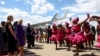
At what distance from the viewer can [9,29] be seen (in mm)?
12141

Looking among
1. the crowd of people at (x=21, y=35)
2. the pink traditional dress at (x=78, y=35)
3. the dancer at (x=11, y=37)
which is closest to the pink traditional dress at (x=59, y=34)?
the crowd of people at (x=21, y=35)

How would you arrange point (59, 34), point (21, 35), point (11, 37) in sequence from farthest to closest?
point (59, 34)
point (21, 35)
point (11, 37)

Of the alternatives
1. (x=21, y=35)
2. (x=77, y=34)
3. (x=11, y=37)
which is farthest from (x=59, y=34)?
(x=11, y=37)

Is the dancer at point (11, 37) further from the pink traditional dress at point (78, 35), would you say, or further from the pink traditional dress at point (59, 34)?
the pink traditional dress at point (59, 34)

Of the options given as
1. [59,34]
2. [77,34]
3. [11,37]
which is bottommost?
[11,37]

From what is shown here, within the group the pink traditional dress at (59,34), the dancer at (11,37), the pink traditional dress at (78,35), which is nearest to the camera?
the dancer at (11,37)

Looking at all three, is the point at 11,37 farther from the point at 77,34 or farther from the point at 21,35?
the point at 77,34

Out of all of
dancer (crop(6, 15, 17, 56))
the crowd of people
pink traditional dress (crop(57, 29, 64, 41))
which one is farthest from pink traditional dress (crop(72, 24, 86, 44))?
pink traditional dress (crop(57, 29, 64, 41))

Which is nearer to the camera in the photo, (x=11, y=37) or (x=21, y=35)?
(x=11, y=37)

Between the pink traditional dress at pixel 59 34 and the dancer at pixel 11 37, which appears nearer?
the dancer at pixel 11 37

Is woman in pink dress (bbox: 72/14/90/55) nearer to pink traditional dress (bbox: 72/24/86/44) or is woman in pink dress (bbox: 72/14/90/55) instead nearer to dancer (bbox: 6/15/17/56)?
pink traditional dress (bbox: 72/24/86/44)

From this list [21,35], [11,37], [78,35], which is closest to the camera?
[11,37]

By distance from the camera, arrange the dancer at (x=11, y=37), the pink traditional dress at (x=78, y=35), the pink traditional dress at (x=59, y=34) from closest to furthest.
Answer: the dancer at (x=11, y=37) < the pink traditional dress at (x=78, y=35) < the pink traditional dress at (x=59, y=34)

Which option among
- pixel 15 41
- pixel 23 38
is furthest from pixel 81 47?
pixel 15 41
